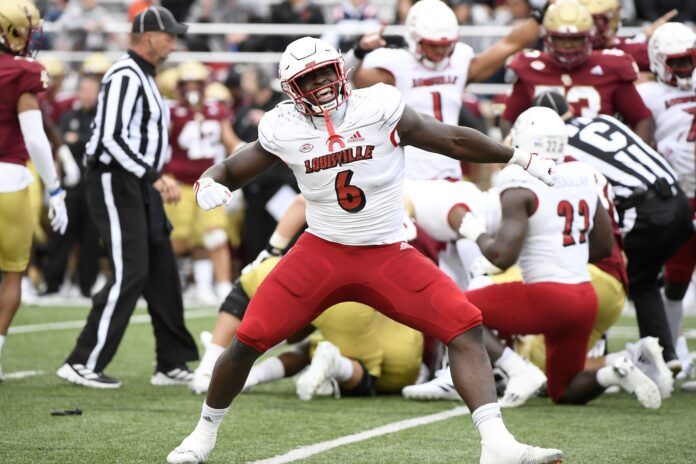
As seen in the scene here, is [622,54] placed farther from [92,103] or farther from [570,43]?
[92,103]

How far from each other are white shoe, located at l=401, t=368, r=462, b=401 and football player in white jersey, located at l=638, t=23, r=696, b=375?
1716mm

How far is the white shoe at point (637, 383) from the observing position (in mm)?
5523

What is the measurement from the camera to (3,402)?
18.9 ft

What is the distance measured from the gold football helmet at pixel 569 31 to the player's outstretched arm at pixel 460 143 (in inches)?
110

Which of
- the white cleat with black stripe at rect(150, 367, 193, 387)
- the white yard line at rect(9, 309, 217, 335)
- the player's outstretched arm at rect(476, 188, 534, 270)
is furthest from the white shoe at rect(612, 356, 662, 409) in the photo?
the white yard line at rect(9, 309, 217, 335)

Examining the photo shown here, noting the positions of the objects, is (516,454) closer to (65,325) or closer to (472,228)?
(472,228)

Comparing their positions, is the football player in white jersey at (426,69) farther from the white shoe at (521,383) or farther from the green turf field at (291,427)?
the white shoe at (521,383)

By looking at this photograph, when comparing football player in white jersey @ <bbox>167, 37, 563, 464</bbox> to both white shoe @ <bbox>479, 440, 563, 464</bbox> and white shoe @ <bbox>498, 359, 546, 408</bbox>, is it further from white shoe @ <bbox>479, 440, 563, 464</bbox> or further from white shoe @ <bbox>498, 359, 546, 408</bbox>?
white shoe @ <bbox>498, 359, 546, 408</bbox>

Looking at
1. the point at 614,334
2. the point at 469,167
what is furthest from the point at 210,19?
the point at 614,334

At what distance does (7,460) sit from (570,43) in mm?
4235

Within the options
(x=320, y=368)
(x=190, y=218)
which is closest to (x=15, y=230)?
(x=320, y=368)

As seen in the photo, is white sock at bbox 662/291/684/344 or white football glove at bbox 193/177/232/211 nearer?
white football glove at bbox 193/177/232/211

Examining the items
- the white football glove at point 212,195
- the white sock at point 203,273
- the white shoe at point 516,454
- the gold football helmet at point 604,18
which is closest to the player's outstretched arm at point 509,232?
the white shoe at point 516,454

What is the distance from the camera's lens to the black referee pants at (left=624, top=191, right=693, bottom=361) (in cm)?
655
